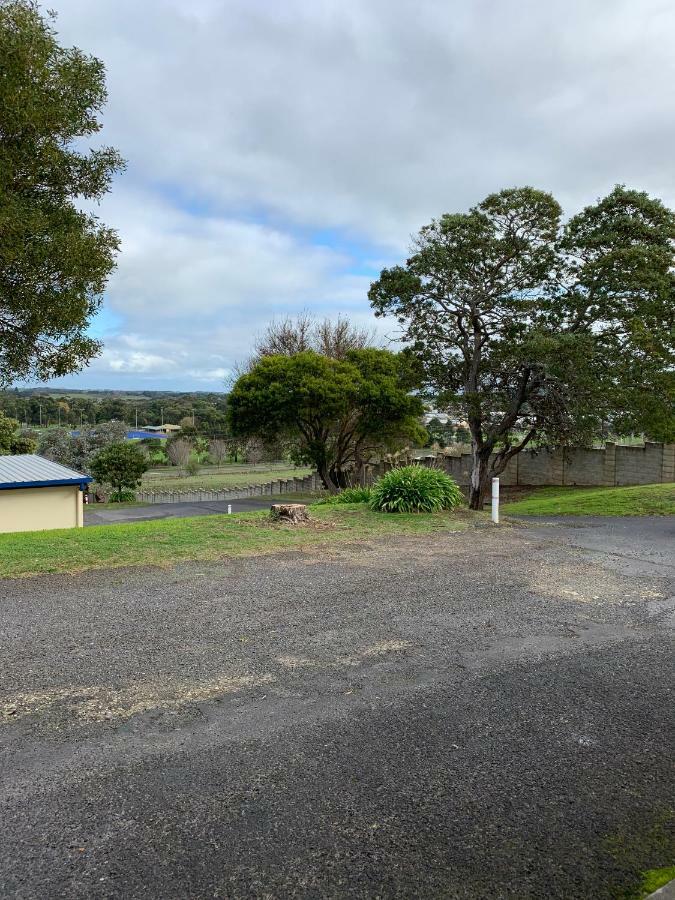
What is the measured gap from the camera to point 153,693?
383 centimetres

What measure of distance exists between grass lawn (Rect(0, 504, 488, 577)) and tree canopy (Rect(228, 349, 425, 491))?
49.1 ft

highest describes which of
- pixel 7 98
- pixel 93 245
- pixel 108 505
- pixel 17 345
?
pixel 7 98

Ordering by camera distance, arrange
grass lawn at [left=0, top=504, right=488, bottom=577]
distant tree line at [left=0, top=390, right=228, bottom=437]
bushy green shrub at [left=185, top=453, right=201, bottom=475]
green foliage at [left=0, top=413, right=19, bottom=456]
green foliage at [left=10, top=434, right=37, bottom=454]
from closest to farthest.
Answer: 1. grass lawn at [left=0, top=504, right=488, bottom=577]
2. green foliage at [left=0, top=413, right=19, bottom=456]
3. green foliage at [left=10, top=434, right=37, bottom=454]
4. bushy green shrub at [left=185, top=453, right=201, bottom=475]
5. distant tree line at [left=0, top=390, right=228, bottom=437]

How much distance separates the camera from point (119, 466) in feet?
120

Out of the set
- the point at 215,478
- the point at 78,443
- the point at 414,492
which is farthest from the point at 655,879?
the point at 215,478

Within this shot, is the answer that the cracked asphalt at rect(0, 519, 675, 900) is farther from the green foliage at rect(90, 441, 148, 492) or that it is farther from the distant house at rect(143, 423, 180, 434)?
the distant house at rect(143, 423, 180, 434)

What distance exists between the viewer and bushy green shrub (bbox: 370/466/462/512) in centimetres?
1194

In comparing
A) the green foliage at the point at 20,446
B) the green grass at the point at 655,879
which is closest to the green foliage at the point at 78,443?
the green foliage at the point at 20,446

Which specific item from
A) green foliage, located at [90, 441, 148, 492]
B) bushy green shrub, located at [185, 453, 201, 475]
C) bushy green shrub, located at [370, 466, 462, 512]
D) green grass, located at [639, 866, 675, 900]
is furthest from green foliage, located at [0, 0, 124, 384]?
bushy green shrub, located at [185, 453, 201, 475]

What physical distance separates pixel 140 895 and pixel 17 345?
797cm

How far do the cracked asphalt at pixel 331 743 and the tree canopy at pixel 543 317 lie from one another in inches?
460

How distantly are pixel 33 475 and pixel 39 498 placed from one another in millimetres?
819

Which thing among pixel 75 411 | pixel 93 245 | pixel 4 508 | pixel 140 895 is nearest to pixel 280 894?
pixel 140 895

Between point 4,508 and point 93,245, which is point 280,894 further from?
point 4,508
